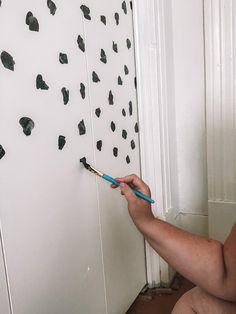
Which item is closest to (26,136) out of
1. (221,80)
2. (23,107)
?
(23,107)

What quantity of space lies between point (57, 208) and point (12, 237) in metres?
0.18

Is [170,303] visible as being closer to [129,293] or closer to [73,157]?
[129,293]

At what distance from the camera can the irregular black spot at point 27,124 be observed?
0.82 metres

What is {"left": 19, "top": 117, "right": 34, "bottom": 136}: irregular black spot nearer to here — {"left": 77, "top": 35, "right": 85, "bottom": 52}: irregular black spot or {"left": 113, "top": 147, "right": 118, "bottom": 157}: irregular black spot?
{"left": 77, "top": 35, "right": 85, "bottom": 52}: irregular black spot

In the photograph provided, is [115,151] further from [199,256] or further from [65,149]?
[199,256]

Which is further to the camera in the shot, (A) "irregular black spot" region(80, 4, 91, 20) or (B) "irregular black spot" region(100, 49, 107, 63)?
(B) "irregular black spot" region(100, 49, 107, 63)

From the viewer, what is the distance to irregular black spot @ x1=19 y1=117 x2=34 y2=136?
818 millimetres

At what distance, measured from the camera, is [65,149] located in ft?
3.21

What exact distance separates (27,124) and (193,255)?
54 centimetres

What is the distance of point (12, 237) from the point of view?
0.80 metres

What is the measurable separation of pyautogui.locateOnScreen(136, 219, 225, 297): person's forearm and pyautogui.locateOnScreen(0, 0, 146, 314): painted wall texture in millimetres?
288

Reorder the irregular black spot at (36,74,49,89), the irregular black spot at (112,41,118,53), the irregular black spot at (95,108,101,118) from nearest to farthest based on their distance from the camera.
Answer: the irregular black spot at (36,74,49,89) → the irregular black spot at (95,108,101,118) → the irregular black spot at (112,41,118,53)

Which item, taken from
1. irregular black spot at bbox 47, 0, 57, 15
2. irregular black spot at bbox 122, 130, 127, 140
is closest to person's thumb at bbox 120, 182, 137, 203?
irregular black spot at bbox 122, 130, 127, 140

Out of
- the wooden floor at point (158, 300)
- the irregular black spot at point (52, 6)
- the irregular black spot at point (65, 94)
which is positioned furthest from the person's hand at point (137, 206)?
the wooden floor at point (158, 300)
